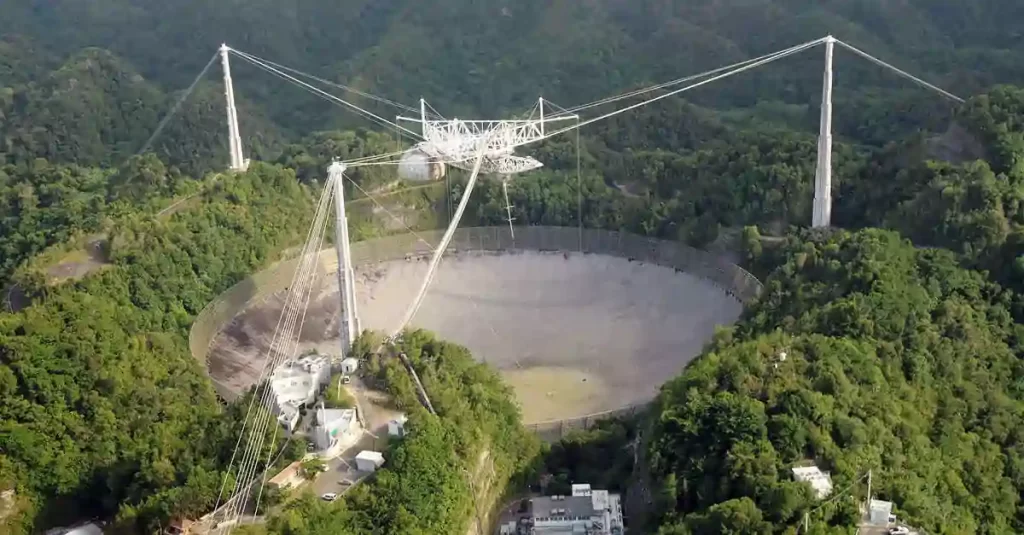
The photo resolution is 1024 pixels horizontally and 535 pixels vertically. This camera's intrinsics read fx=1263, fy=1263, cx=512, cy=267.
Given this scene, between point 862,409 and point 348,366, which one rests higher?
point 348,366

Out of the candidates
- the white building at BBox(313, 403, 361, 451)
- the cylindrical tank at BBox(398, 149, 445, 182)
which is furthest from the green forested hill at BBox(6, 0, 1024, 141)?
the white building at BBox(313, 403, 361, 451)

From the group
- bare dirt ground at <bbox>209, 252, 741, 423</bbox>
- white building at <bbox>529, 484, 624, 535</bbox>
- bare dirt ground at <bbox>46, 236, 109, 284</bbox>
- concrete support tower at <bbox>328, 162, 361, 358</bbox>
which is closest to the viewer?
white building at <bbox>529, 484, 624, 535</bbox>

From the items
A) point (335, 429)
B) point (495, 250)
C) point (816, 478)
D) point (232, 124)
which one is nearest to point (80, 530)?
point (335, 429)

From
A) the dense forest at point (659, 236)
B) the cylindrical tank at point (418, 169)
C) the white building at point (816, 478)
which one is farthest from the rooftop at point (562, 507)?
the cylindrical tank at point (418, 169)

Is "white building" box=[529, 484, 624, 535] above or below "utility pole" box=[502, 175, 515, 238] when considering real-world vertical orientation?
below

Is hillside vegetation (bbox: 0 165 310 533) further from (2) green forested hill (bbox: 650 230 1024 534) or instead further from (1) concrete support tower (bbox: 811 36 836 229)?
(1) concrete support tower (bbox: 811 36 836 229)

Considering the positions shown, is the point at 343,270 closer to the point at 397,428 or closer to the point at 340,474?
the point at 397,428

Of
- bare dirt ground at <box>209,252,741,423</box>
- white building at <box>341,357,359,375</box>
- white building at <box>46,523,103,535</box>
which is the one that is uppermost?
white building at <box>341,357,359,375</box>
